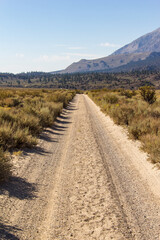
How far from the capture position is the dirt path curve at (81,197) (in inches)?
147

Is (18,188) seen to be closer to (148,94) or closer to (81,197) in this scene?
(81,197)

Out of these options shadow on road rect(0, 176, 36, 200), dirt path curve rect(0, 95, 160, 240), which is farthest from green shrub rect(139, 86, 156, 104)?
shadow on road rect(0, 176, 36, 200)

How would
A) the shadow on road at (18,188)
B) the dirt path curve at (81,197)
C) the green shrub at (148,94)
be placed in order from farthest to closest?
the green shrub at (148,94), the shadow on road at (18,188), the dirt path curve at (81,197)

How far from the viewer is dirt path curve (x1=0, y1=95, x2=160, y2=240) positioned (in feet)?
12.3

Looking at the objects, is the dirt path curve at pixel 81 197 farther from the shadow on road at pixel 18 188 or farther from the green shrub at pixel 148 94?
the green shrub at pixel 148 94

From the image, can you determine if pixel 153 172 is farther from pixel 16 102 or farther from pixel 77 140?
pixel 16 102

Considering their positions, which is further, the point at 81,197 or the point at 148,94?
the point at 148,94

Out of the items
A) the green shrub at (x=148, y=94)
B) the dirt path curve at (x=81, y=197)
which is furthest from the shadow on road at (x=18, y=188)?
the green shrub at (x=148, y=94)

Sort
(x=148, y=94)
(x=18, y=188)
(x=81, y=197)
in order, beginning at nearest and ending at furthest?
(x=81, y=197), (x=18, y=188), (x=148, y=94)

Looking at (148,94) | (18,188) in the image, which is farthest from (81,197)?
(148,94)

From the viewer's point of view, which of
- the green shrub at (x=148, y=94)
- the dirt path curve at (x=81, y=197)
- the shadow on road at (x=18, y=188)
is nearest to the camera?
the dirt path curve at (x=81, y=197)

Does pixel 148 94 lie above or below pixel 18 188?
above

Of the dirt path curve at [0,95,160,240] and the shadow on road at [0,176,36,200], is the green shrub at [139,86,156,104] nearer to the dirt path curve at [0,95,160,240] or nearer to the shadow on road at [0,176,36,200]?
the dirt path curve at [0,95,160,240]

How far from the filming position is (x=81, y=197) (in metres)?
4.90
